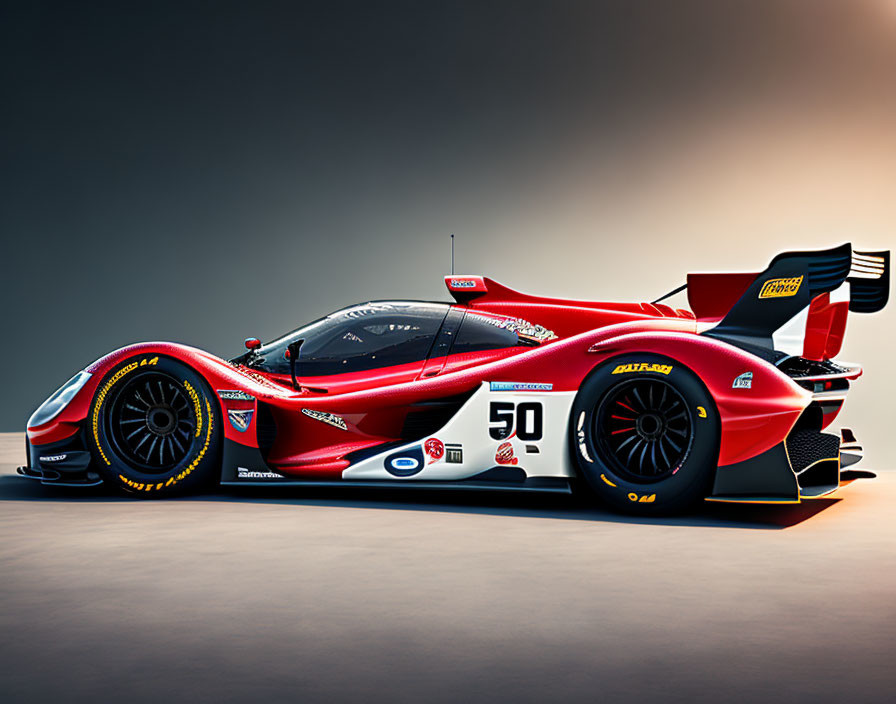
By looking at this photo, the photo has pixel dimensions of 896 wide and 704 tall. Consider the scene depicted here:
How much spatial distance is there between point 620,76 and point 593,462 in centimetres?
658

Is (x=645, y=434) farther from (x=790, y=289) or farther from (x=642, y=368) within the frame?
(x=790, y=289)

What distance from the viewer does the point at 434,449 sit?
16.0 feet

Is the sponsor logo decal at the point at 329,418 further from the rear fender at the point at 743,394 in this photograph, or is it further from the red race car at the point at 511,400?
the rear fender at the point at 743,394

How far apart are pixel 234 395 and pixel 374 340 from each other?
32.0 inches

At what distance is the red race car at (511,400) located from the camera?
4398 millimetres

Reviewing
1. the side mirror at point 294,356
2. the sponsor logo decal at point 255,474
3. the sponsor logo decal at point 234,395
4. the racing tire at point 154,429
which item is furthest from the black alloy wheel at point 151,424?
the side mirror at point 294,356

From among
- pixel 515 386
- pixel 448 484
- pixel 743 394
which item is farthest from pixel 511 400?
pixel 743 394

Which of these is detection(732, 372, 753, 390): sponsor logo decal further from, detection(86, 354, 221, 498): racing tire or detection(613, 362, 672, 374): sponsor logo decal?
detection(86, 354, 221, 498): racing tire

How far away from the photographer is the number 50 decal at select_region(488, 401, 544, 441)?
4.73 metres

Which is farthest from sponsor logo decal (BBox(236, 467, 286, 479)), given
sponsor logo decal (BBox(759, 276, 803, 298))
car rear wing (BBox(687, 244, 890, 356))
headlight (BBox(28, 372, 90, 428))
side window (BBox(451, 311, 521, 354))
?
sponsor logo decal (BBox(759, 276, 803, 298))

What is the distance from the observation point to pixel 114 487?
17.2 feet

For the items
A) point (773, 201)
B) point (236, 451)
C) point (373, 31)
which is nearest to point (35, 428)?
point (236, 451)

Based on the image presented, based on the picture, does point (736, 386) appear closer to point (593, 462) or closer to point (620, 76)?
point (593, 462)

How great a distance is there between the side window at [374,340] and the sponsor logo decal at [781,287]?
5.56ft
